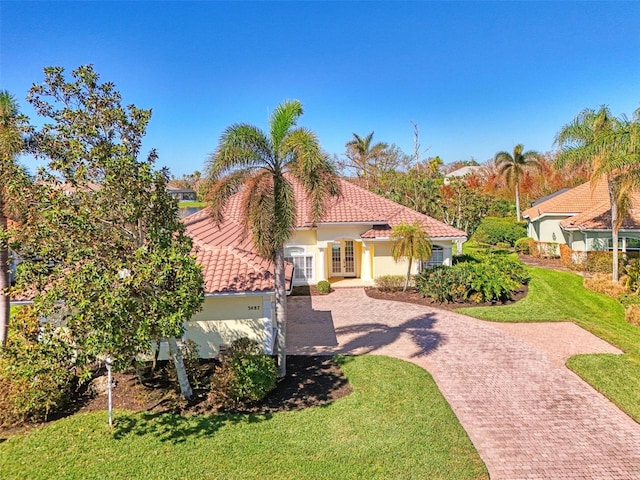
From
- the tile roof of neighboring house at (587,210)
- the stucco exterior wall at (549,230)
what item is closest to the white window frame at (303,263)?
the tile roof of neighboring house at (587,210)

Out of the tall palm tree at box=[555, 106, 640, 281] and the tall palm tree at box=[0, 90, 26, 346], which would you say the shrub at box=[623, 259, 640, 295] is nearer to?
the tall palm tree at box=[555, 106, 640, 281]

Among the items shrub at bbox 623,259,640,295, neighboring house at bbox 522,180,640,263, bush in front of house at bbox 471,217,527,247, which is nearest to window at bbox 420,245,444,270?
neighboring house at bbox 522,180,640,263

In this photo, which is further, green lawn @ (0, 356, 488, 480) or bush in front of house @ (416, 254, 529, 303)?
bush in front of house @ (416, 254, 529, 303)

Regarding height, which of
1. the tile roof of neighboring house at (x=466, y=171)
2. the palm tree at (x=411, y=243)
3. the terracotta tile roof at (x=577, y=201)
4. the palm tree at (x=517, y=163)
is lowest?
the palm tree at (x=411, y=243)

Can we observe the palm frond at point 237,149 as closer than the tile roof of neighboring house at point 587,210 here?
Yes

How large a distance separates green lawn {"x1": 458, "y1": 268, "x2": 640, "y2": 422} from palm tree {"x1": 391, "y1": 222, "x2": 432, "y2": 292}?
3.78 meters

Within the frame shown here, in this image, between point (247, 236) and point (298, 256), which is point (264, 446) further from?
point (298, 256)

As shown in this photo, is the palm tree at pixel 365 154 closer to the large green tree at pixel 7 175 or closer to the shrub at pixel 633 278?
the shrub at pixel 633 278

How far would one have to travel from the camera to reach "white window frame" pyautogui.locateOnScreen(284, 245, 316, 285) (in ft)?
76.2

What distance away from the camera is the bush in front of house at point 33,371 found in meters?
7.58

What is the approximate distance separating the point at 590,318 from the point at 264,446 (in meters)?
16.4

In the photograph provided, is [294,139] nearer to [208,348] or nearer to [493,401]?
[208,348]

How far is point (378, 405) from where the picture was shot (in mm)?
9648

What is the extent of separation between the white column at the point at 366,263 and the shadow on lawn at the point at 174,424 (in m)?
14.7
